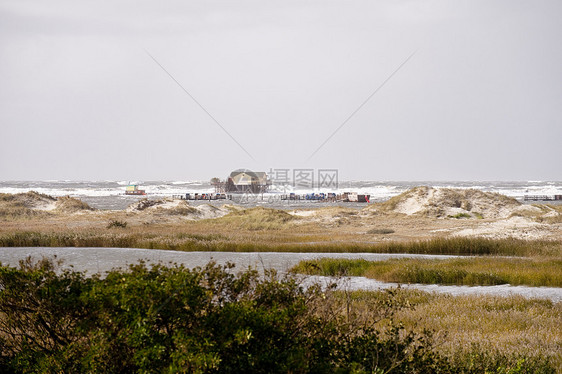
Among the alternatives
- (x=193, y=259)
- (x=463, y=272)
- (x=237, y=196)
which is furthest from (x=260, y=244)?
(x=237, y=196)

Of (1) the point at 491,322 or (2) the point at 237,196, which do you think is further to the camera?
(2) the point at 237,196

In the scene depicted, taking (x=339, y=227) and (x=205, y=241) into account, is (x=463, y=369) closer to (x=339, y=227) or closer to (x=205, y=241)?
(x=205, y=241)

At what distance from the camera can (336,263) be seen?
665 inches

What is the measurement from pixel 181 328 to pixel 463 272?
1299cm

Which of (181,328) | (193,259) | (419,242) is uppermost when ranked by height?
(181,328)

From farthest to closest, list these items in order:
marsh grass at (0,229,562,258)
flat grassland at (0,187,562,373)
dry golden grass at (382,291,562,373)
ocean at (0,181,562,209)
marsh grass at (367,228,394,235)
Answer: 1. ocean at (0,181,562,209)
2. marsh grass at (367,228,394,235)
3. marsh grass at (0,229,562,258)
4. flat grassland at (0,187,562,373)
5. dry golden grass at (382,291,562,373)

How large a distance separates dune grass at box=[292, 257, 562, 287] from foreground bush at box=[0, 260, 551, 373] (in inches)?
338

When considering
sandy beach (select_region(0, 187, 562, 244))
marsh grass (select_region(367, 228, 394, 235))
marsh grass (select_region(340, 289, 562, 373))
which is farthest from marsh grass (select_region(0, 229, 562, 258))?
marsh grass (select_region(340, 289, 562, 373))

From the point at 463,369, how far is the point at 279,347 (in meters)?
Result: 2.59

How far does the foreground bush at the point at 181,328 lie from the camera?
4.08 meters

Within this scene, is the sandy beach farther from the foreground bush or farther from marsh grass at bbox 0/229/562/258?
the foreground bush

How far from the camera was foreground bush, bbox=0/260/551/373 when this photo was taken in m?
4.08

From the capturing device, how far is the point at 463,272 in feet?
50.0

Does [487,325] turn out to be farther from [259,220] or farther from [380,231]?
[259,220]
